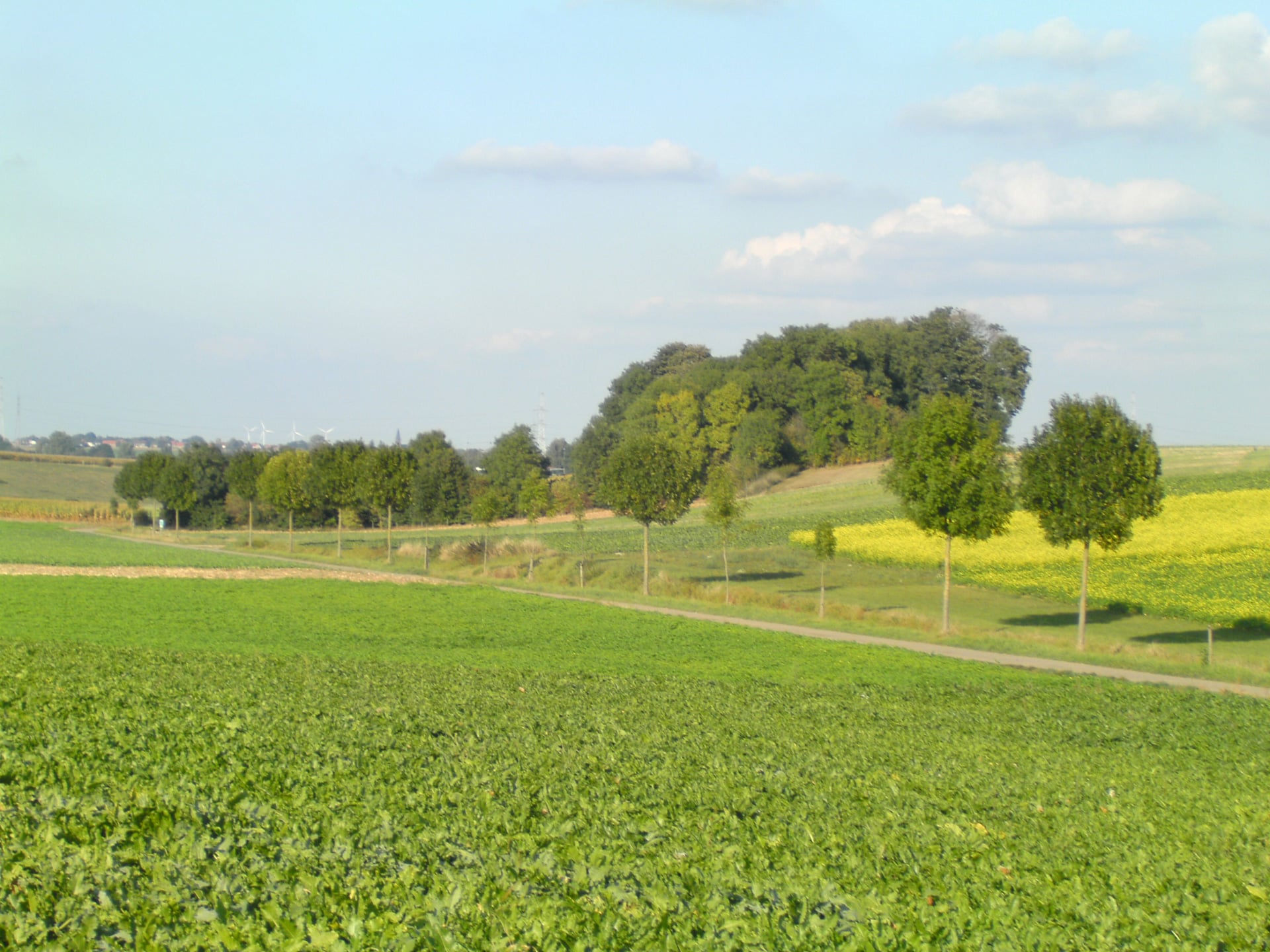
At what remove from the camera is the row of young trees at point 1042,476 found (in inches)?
1096

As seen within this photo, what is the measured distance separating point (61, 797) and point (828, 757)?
6425mm

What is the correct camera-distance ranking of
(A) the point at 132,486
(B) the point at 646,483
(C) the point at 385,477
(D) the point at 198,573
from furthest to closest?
(A) the point at 132,486 < (C) the point at 385,477 < (D) the point at 198,573 < (B) the point at 646,483

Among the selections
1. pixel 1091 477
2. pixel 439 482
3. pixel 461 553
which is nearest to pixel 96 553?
pixel 461 553

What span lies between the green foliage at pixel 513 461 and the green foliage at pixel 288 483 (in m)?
23.1

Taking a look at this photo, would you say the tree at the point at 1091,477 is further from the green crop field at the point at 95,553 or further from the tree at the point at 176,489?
the tree at the point at 176,489

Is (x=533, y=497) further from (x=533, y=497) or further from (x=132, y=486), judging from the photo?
(x=132, y=486)

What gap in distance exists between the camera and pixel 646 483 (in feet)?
144

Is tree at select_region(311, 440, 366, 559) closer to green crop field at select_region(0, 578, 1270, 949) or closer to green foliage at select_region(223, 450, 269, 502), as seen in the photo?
green foliage at select_region(223, 450, 269, 502)

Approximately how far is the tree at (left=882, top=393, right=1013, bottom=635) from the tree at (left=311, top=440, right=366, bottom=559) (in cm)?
3980

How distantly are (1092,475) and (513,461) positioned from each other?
241 feet

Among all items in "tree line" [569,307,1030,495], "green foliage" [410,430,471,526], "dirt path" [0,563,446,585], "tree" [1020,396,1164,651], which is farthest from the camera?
"tree line" [569,307,1030,495]

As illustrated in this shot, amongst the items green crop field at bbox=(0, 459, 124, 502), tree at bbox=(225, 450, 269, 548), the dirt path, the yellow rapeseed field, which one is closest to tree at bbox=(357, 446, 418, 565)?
the dirt path

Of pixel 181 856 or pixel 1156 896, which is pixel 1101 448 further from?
pixel 181 856

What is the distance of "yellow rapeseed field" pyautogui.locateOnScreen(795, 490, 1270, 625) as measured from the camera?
3578 centimetres
